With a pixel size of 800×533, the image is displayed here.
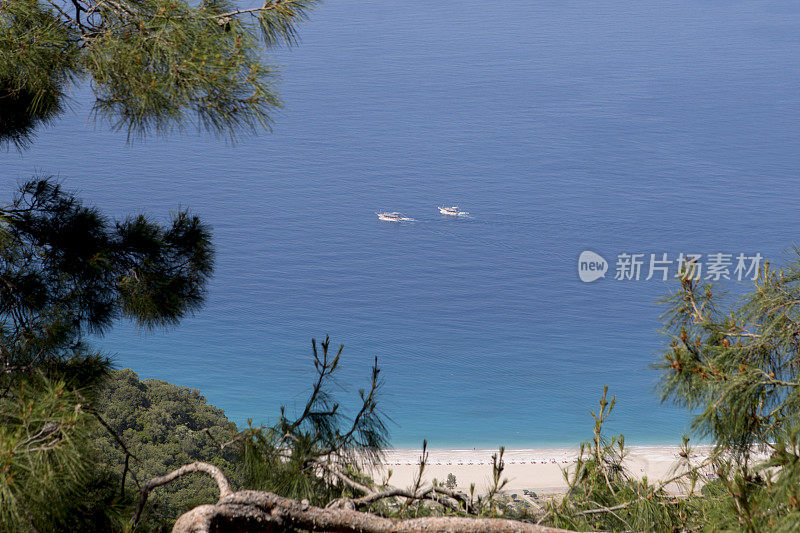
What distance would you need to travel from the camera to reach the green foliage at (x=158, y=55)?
200cm

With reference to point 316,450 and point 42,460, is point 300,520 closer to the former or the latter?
point 42,460

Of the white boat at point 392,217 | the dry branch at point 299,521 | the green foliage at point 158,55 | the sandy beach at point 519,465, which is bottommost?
the sandy beach at point 519,465

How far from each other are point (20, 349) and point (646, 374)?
78.7ft

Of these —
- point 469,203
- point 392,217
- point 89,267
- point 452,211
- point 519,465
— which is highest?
point 469,203

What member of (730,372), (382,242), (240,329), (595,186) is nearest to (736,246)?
(595,186)

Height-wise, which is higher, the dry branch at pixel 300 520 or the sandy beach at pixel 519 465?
the dry branch at pixel 300 520

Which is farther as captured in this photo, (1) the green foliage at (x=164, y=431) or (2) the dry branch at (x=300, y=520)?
(1) the green foliage at (x=164, y=431)

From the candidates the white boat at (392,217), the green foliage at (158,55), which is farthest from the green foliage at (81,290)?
the white boat at (392,217)

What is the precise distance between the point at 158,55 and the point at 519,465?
688 inches

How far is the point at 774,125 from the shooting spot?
39781 mm

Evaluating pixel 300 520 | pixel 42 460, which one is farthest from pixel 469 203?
pixel 300 520

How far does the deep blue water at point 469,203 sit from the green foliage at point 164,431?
6.89 m

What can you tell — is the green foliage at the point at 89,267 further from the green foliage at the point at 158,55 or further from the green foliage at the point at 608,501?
the green foliage at the point at 608,501

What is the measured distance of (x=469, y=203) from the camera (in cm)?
3278
